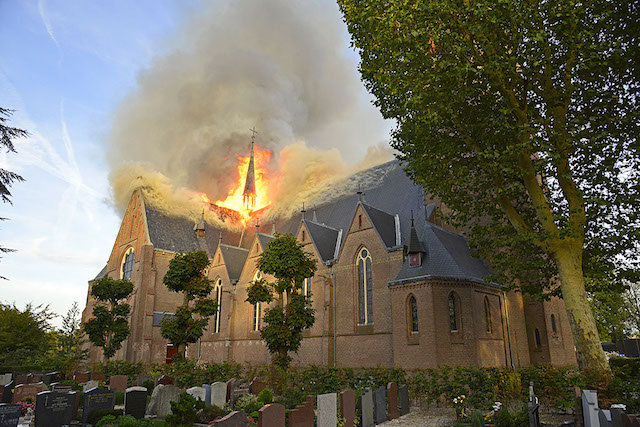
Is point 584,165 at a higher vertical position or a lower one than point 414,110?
lower

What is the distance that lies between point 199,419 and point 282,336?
26.0 feet

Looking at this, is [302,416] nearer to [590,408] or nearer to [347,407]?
[347,407]

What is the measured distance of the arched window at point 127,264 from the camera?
43781 mm

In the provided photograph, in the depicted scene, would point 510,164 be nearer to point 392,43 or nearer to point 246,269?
point 392,43

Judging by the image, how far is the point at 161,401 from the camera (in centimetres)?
1530

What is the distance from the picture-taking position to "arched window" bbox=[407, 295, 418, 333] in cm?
2314

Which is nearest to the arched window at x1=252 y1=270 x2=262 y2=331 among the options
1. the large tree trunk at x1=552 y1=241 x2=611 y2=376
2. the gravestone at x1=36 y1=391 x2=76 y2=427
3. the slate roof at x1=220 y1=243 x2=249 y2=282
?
the slate roof at x1=220 y1=243 x2=249 y2=282

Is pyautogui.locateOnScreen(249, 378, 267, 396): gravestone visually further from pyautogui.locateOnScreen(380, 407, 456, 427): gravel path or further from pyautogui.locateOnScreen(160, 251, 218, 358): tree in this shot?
pyautogui.locateOnScreen(160, 251, 218, 358): tree

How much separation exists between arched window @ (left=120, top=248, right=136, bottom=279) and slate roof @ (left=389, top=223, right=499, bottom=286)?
30.1 metres

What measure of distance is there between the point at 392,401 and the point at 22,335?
1289 inches

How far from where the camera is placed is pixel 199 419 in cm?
1333

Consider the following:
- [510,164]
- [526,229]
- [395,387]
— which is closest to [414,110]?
[510,164]

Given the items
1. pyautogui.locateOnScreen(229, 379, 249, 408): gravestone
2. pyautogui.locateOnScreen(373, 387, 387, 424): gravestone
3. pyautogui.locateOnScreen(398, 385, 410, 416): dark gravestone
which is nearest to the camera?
pyautogui.locateOnScreen(373, 387, 387, 424): gravestone

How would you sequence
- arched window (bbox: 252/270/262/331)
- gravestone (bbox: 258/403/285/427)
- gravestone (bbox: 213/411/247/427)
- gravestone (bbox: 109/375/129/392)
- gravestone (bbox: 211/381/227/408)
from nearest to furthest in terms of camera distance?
gravestone (bbox: 213/411/247/427)
gravestone (bbox: 258/403/285/427)
gravestone (bbox: 211/381/227/408)
gravestone (bbox: 109/375/129/392)
arched window (bbox: 252/270/262/331)
